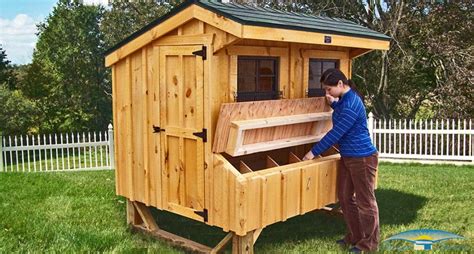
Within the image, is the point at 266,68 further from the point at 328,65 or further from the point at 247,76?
the point at 328,65

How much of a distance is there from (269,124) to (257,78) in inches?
26.7

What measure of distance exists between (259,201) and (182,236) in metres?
1.83

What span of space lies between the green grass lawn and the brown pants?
0.27m

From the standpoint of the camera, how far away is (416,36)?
16.4 meters

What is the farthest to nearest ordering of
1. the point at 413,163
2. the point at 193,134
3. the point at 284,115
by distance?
the point at 413,163 → the point at 284,115 → the point at 193,134

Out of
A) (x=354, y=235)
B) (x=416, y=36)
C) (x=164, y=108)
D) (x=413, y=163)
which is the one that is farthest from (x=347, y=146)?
(x=416, y=36)

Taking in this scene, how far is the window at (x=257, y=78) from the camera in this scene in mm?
5301

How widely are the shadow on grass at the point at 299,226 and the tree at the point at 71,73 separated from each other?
17.7 m

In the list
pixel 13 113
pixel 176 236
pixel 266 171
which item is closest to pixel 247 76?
pixel 266 171

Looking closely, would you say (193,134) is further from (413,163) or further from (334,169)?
(413,163)

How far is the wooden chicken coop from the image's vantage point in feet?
15.5

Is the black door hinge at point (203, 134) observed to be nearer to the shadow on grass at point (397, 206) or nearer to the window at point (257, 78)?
the window at point (257, 78)

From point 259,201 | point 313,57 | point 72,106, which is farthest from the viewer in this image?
point 72,106

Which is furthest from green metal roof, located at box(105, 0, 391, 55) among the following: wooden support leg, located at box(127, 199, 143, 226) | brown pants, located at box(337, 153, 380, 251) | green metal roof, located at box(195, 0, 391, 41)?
wooden support leg, located at box(127, 199, 143, 226)
